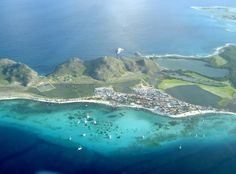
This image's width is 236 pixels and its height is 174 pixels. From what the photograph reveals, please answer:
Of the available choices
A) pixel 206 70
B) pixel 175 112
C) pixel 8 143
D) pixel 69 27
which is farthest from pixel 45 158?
pixel 69 27

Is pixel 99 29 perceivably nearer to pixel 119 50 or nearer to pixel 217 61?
pixel 119 50

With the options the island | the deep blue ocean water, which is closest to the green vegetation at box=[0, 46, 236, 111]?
the island

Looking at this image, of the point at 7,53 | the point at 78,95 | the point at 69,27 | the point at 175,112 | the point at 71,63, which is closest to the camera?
the point at 175,112

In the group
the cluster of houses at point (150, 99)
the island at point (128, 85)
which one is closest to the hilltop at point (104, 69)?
the island at point (128, 85)

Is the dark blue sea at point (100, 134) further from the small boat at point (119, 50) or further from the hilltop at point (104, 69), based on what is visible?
the hilltop at point (104, 69)

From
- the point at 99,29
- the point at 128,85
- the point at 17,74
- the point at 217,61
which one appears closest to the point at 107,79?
the point at 128,85

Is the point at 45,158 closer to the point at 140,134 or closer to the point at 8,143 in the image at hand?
the point at 8,143
